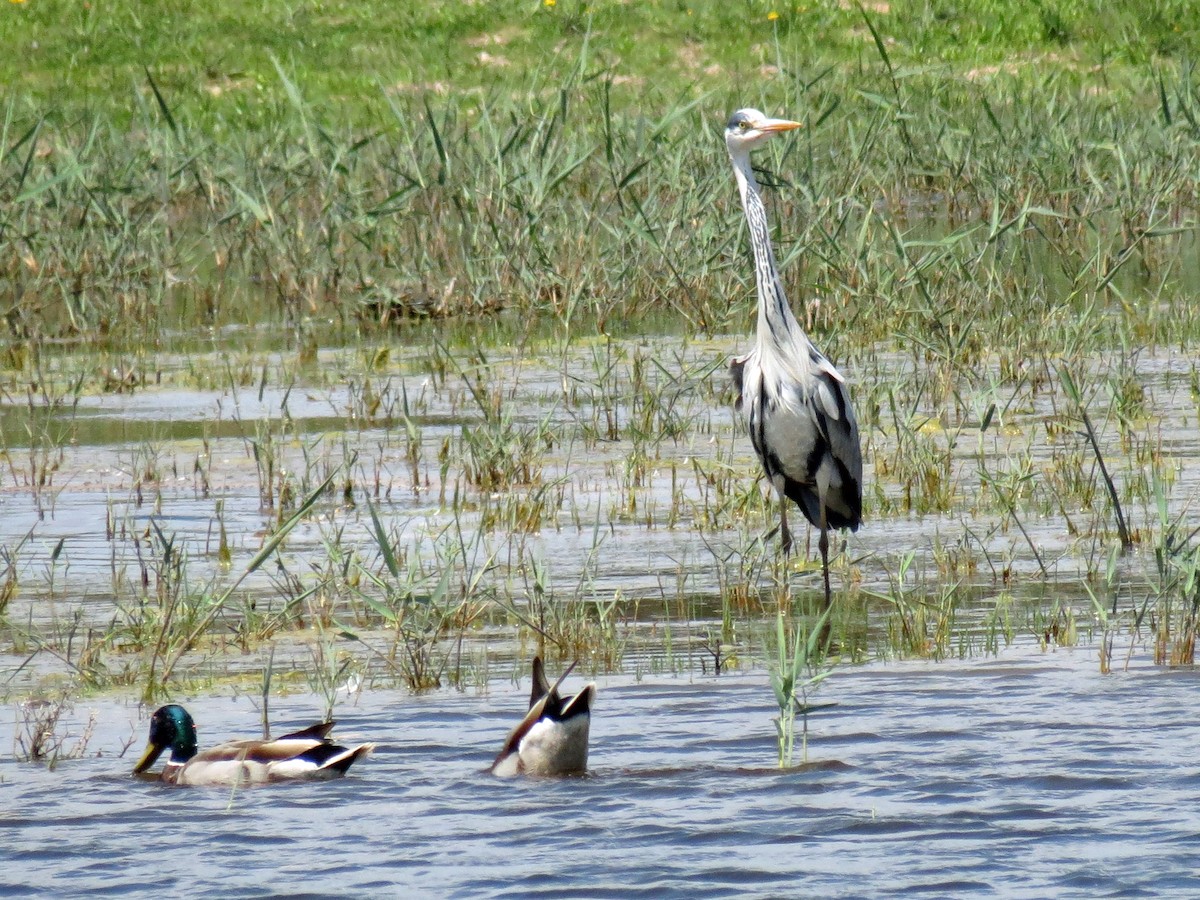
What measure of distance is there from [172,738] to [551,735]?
0.98 metres

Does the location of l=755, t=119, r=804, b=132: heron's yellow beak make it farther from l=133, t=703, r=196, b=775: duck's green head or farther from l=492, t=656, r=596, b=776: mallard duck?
l=133, t=703, r=196, b=775: duck's green head

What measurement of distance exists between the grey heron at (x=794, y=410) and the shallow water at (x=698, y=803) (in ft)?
4.65

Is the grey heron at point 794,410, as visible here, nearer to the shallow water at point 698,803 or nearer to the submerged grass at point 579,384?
the submerged grass at point 579,384

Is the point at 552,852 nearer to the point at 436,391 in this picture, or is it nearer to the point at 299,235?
the point at 436,391

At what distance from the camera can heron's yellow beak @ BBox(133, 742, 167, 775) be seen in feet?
16.7

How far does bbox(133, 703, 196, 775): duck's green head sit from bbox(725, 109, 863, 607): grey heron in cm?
237

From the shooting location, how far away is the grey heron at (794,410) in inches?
273

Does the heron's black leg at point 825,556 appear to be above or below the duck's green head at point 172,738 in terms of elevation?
above

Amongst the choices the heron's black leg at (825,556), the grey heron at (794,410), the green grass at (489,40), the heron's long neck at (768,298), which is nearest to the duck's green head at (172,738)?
the heron's black leg at (825,556)

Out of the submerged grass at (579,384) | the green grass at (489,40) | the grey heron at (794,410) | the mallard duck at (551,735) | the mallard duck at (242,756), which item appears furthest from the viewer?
the green grass at (489,40)

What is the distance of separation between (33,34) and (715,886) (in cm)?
2187

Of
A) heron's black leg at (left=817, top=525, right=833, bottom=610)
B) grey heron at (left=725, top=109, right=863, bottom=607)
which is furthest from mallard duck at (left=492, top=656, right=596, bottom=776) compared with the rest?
grey heron at (left=725, top=109, right=863, bottom=607)

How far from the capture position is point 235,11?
82.4 ft

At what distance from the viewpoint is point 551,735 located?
15.5 ft
